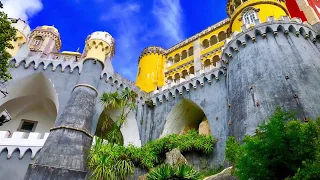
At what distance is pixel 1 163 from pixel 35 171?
3669 mm

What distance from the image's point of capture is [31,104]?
23703 millimetres

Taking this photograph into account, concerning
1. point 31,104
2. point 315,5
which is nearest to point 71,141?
point 31,104

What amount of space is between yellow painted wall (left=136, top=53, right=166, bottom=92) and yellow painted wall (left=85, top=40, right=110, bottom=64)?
9.71 metres

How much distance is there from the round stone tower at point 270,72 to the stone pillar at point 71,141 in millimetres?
9124

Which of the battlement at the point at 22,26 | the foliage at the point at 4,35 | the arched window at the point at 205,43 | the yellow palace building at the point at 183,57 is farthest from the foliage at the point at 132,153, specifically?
the arched window at the point at 205,43

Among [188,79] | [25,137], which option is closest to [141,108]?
[188,79]

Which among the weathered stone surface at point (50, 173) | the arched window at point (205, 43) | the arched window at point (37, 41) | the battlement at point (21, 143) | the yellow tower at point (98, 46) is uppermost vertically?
the arched window at point (37, 41)

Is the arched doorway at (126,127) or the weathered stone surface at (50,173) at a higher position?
the arched doorway at (126,127)

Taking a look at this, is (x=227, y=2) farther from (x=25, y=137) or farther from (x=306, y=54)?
(x=25, y=137)

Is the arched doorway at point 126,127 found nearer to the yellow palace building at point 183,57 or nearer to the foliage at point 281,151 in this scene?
the yellow palace building at point 183,57

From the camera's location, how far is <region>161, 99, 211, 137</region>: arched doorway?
75.2 ft

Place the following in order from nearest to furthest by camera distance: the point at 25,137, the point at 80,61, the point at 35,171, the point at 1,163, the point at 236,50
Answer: the point at 35,171 → the point at 1,163 → the point at 25,137 → the point at 236,50 → the point at 80,61

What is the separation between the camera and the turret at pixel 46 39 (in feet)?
121

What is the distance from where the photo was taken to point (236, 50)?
2005 cm
